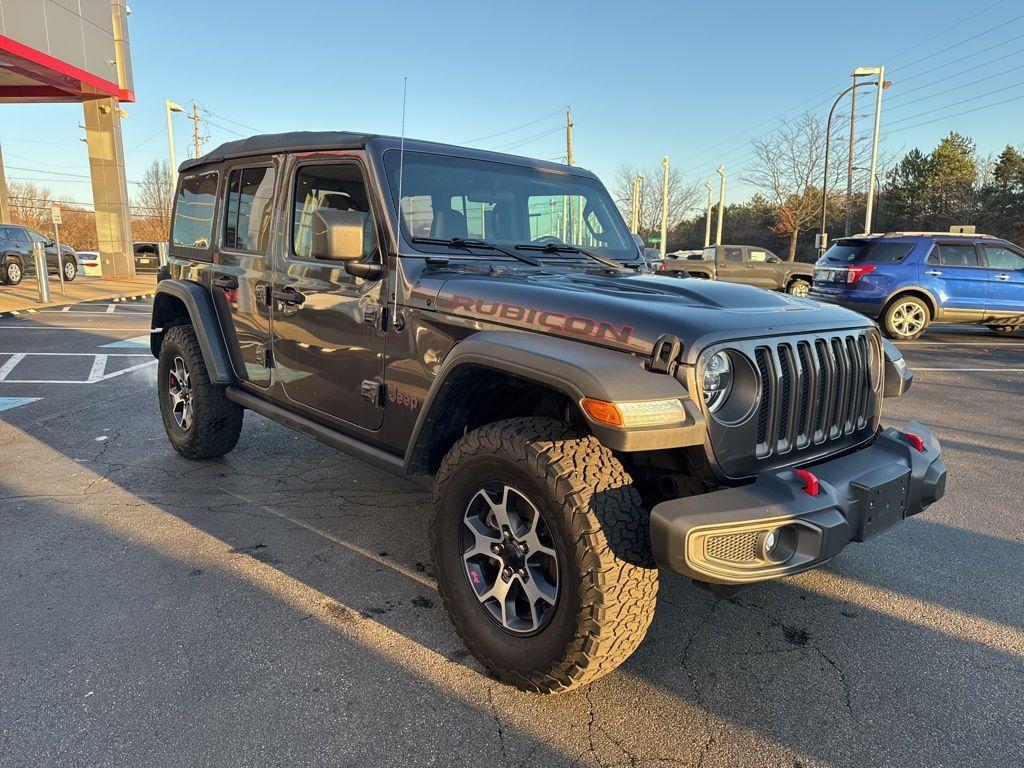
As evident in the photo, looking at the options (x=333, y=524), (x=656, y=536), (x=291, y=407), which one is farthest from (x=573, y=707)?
(x=291, y=407)

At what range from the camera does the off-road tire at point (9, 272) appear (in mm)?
18922

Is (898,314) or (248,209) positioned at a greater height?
(248,209)

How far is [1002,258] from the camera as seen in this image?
38.2ft

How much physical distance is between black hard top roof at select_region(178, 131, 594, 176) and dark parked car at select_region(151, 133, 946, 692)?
1cm

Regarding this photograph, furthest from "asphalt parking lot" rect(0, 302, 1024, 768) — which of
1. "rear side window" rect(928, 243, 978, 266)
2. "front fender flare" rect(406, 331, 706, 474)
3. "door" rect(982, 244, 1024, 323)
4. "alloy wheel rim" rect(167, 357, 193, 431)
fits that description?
"door" rect(982, 244, 1024, 323)

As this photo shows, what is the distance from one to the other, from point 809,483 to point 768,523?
24cm

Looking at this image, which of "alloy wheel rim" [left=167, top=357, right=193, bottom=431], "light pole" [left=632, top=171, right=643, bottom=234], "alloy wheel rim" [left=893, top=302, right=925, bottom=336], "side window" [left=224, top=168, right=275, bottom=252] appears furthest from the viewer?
"light pole" [left=632, top=171, right=643, bottom=234]

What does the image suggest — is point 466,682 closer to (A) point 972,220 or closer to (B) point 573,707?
(B) point 573,707

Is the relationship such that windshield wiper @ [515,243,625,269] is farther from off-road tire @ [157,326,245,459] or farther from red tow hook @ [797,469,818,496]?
off-road tire @ [157,326,245,459]

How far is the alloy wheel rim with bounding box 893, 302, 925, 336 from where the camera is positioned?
11.7 meters

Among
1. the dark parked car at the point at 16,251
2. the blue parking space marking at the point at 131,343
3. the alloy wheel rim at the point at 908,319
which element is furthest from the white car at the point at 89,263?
the alloy wheel rim at the point at 908,319

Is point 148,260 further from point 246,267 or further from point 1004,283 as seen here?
point 1004,283

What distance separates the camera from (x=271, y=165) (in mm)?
3928

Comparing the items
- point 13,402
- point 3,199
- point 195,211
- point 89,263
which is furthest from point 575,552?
point 89,263
